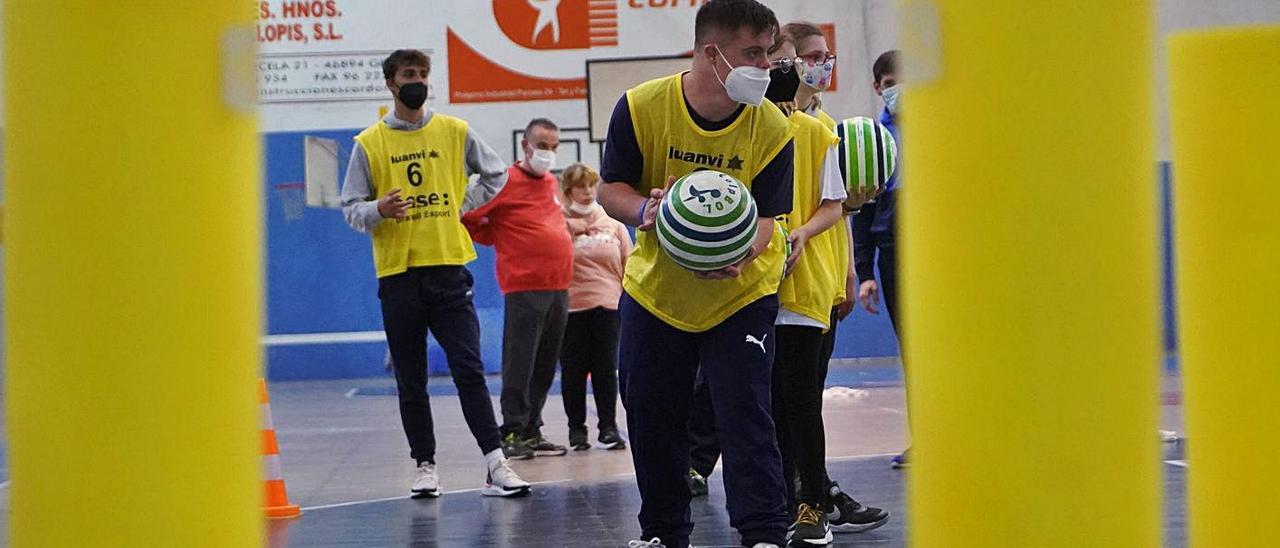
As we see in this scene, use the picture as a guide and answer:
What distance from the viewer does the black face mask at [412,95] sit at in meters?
6.51

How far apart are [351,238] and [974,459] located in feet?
46.0

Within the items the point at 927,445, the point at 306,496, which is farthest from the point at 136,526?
the point at 306,496

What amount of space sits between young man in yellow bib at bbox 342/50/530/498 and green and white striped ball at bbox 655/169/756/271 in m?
2.55

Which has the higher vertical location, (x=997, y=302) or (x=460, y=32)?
(x=460, y=32)

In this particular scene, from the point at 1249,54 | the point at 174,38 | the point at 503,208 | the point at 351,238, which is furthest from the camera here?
the point at 351,238

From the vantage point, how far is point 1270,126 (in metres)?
2.48

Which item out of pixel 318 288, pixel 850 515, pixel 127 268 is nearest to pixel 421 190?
pixel 850 515

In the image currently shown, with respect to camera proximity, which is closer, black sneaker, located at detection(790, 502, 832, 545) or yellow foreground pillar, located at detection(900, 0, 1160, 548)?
yellow foreground pillar, located at detection(900, 0, 1160, 548)

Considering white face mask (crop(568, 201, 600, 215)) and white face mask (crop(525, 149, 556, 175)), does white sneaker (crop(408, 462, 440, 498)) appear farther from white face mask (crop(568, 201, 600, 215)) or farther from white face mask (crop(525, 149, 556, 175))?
white face mask (crop(568, 201, 600, 215))

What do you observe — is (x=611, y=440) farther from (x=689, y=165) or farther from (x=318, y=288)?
(x=318, y=288)

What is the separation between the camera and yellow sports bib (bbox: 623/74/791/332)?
423cm

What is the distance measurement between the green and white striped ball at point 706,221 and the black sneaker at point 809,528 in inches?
48.8

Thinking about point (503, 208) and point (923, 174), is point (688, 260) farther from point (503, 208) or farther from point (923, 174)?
point (503, 208)

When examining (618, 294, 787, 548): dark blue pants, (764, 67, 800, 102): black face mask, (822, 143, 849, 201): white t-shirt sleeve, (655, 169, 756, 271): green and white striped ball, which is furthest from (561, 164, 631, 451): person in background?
(655, 169, 756, 271): green and white striped ball
